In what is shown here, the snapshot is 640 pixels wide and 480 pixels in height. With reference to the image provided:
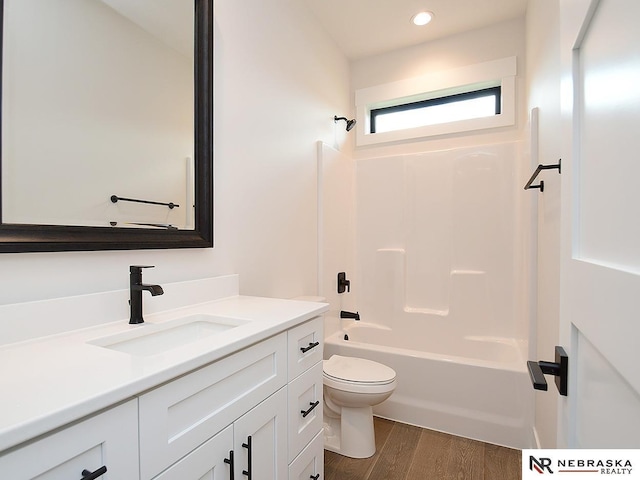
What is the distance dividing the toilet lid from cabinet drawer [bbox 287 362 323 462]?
48cm

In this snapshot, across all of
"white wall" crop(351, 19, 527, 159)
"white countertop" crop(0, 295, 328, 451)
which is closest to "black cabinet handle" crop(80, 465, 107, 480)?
"white countertop" crop(0, 295, 328, 451)

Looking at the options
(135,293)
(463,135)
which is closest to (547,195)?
(463,135)

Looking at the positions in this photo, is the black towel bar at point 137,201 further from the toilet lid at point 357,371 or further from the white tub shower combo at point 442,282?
the white tub shower combo at point 442,282

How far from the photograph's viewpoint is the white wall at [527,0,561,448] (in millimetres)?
1417

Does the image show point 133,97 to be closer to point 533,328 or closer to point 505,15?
point 533,328

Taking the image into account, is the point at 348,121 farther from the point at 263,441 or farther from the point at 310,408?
the point at 263,441

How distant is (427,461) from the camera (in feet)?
5.87

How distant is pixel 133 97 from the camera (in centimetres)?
120

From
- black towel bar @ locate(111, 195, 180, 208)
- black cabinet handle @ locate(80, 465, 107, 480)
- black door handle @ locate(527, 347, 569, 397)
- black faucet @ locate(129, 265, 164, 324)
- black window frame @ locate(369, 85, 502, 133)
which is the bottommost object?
black cabinet handle @ locate(80, 465, 107, 480)

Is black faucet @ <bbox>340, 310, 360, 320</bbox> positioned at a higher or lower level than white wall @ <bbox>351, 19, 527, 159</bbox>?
lower

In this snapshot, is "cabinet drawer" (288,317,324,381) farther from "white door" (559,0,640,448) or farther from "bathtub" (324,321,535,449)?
"bathtub" (324,321,535,449)

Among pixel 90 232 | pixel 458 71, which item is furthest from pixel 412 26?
pixel 90 232

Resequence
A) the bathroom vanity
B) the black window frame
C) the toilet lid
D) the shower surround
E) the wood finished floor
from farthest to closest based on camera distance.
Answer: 1. the black window frame
2. the shower surround
3. the toilet lid
4. the wood finished floor
5. the bathroom vanity

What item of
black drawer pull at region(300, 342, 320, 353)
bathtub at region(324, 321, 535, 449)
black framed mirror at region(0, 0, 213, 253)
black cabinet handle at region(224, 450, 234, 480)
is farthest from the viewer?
bathtub at region(324, 321, 535, 449)
